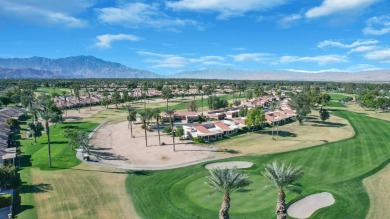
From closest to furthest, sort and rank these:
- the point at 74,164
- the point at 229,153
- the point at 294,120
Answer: the point at 74,164
the point at 229,153
the point at 294,120

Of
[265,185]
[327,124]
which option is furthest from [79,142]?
[327,124]

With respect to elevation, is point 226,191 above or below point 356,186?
above

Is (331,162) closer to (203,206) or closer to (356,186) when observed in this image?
(356,186)

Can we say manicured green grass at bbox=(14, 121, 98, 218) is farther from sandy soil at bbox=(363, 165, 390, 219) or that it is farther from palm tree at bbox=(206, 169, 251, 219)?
sandy soil at bbox=(363, 165, 390, 219)

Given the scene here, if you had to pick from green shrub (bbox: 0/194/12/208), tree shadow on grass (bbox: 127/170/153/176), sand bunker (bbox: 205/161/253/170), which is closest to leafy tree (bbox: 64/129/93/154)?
tree shadow on grass (bbox: 127/170/153/176)

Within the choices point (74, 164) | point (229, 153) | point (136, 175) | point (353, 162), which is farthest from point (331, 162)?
point (74, 164)

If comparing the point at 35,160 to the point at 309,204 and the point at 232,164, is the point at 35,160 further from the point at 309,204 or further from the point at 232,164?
the point at 309,204

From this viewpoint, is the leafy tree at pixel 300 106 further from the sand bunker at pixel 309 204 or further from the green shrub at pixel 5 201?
the green shrub at pixel 5 201
